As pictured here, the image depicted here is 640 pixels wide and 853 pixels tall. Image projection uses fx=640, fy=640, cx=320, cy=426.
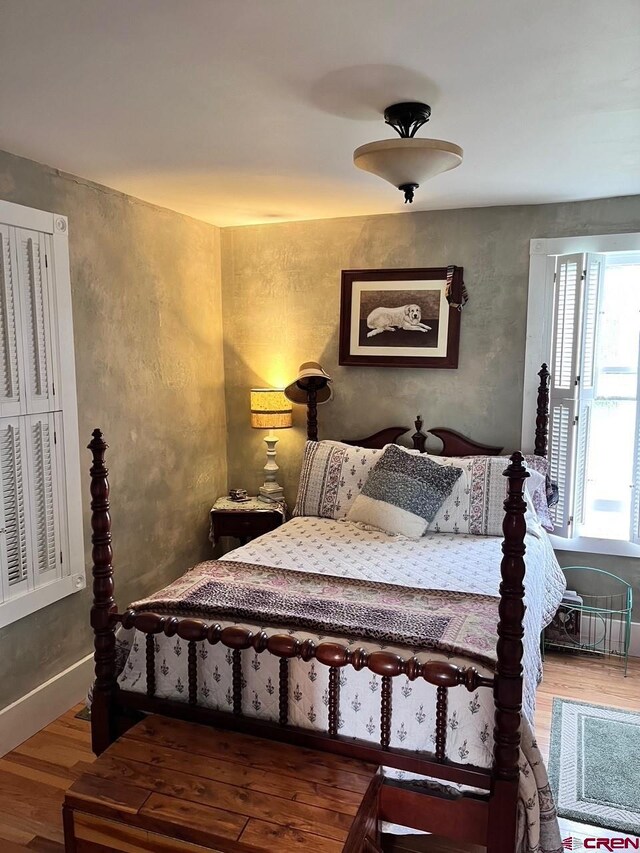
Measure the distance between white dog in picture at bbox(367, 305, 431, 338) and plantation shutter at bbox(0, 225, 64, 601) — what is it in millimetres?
1911

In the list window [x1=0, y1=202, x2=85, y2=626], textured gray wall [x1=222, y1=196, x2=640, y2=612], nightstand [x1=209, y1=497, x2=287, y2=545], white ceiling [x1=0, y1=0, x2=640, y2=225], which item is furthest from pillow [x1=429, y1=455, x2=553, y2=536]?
window [x1=0, y1=202, x2=85, y2=626]

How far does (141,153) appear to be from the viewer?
8.68 ft

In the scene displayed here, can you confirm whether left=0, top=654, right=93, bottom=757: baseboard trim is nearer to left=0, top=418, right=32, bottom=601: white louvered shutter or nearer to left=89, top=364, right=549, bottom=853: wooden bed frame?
left=0, top=418, right=32, bottom=601: white louvered shutter

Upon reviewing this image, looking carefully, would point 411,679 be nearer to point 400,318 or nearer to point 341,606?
point 341,606

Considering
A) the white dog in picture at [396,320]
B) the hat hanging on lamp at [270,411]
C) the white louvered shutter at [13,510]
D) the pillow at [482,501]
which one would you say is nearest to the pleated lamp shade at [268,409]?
the hat hanging on lamp at [270,411]

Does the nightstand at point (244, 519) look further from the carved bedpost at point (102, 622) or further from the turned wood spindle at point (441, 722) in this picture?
the turned wood spindle at point (441, 722)

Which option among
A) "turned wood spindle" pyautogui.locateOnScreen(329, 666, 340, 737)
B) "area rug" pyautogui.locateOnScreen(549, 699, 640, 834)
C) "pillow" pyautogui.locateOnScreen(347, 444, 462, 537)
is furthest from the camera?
"pillow" pyautogui.locateOnScreen(347, 444, 462, 537)

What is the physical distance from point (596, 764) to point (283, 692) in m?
1.46

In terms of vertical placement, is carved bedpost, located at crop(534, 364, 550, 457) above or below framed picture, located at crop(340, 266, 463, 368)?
below

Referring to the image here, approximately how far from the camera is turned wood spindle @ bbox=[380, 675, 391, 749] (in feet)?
6.27

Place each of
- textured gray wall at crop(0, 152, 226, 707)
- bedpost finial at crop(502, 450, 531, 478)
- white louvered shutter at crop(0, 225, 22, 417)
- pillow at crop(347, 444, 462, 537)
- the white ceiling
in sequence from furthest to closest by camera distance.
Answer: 1. pillow at crop(347, 444, 462, 537)
2. textured gray wall at crop(0, 152, 226, 707)
3. white louvered shutter at crop(0, 225, 22, 417)
4. bedpost finial at crop(502, 450, 531, 478)
5. the white ceiling

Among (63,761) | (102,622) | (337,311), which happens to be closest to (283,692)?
(102,622)

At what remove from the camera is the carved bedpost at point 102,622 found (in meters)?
2.26

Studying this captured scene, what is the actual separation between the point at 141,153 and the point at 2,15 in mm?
1101
